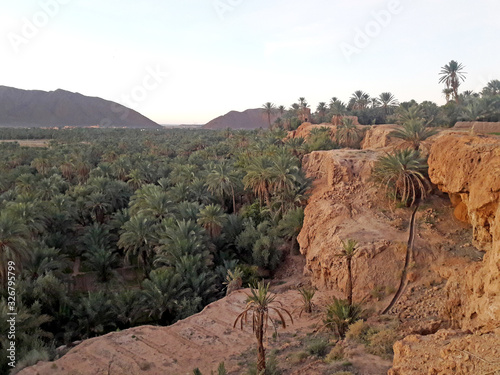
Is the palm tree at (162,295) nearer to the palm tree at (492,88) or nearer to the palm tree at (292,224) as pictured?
the palm tree at (292,224)

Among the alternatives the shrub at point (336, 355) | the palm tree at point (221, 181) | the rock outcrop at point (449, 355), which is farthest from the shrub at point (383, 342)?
the palm tree at point (221, 181)

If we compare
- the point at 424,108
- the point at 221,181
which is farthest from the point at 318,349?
the point at 424,108

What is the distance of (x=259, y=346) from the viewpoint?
11.1m

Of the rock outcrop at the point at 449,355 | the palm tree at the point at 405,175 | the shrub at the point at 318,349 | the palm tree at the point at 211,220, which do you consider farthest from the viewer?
the palm tree at the point at 211,220

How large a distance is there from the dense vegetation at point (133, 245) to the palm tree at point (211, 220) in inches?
3.2

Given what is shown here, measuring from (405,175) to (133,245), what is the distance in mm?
18337

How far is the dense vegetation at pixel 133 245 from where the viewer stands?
17516 mm

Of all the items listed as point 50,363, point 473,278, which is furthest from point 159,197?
point 473,278

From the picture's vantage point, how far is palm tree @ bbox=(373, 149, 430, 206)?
66.8 feet

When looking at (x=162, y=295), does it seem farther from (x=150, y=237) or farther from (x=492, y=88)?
(x=492, y=88)

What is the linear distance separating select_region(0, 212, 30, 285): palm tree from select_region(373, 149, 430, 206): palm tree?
19.7m

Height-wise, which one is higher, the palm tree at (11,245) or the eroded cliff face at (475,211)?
the eroded cliff face at (475,211)

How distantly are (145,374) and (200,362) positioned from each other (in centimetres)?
208

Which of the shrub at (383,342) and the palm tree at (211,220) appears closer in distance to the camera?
the shrub at (383,342)
